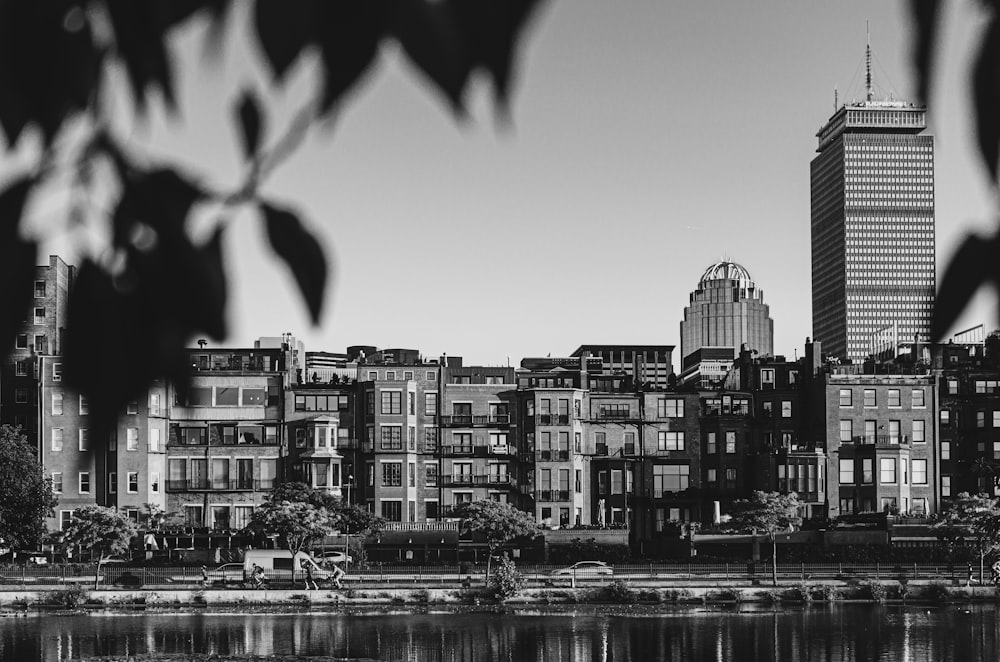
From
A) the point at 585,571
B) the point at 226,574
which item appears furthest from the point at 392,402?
the point at 585,571

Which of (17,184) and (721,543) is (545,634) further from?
(17,184)

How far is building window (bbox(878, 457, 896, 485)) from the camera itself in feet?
366

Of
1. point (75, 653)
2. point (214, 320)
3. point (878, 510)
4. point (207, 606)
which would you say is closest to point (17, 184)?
point (214, 320)

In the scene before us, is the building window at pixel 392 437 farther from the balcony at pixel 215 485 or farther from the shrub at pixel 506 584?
the shrub at pixel 506 584

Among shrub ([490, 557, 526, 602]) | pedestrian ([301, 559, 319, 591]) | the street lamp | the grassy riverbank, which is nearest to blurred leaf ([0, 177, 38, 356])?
shrub ([490, 557, 526, 602])

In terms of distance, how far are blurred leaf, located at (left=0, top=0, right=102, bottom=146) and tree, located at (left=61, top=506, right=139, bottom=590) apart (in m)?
82.2

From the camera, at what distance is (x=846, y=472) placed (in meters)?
113

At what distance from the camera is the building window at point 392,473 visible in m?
111

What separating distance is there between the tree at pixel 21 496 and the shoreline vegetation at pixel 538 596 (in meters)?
14.5

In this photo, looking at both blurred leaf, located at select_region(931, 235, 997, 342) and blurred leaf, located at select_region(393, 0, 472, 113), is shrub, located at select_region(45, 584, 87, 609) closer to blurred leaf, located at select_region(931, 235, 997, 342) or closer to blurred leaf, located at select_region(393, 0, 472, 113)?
blurred leaf, located at select_region(931, 235, 997, 342)

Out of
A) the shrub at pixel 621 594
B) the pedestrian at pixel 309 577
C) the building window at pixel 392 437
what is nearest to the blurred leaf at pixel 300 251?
the shrub at pixel 621 594

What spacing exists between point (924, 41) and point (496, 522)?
293 feet

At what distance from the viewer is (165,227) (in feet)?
7.89

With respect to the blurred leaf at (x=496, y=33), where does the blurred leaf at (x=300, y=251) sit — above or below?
below
